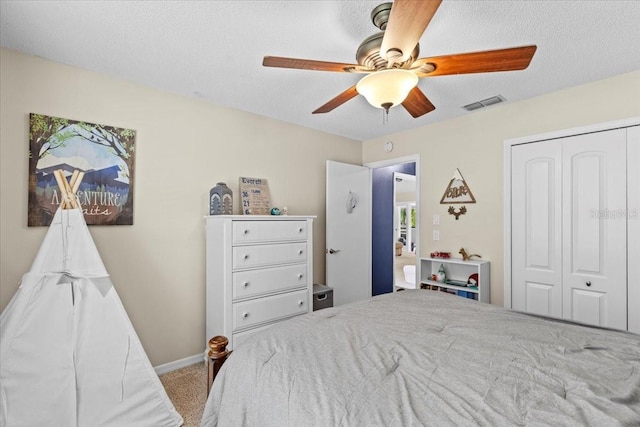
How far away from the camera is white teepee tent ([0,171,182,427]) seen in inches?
70.1

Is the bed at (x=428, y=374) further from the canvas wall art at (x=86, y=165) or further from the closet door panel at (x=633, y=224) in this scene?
the canvas wall art at (x=86, y=165)

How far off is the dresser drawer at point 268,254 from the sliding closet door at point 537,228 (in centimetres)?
201

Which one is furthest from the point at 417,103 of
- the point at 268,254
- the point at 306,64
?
the point at 268,254

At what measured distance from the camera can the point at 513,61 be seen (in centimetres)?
151

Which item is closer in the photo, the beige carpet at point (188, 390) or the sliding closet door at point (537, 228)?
the beige carpet at point (188, 390)

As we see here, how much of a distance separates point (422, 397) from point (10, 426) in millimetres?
2150

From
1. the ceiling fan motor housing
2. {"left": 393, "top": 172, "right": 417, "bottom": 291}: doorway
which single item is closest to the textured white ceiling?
the ceiling fan motor housing

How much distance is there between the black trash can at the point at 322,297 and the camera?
A: 336 cm

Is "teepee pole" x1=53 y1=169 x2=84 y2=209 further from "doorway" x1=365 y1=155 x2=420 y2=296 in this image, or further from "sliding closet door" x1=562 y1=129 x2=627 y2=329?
"sliding closet door" x1=562 y1=129 x2=627 y2=329

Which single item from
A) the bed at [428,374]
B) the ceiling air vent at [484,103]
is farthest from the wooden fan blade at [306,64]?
the ceiling air vent at [484,103]

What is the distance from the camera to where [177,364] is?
2.76m

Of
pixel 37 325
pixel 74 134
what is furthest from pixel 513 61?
pixel 37 325

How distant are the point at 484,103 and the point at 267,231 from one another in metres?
2.35

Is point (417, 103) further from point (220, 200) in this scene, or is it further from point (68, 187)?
point (68, 187)
